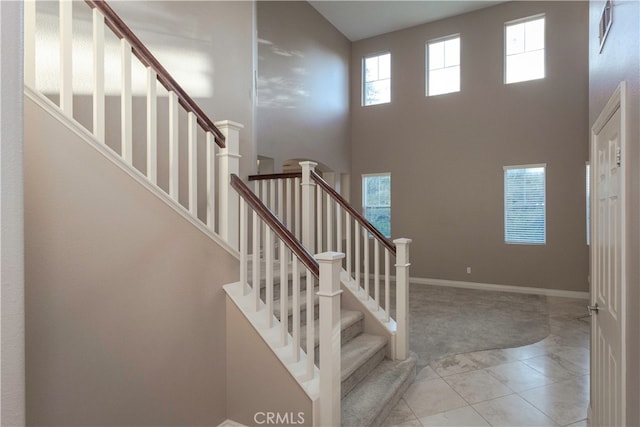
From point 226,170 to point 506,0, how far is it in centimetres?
656

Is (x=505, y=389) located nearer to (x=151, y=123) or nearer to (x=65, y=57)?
(x=151, y=123)

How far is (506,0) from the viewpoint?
21.0 feet

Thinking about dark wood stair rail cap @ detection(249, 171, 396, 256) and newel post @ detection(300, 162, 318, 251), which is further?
newel post @ detection(300, 162, 318, 251)

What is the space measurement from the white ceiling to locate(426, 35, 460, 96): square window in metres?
0.49

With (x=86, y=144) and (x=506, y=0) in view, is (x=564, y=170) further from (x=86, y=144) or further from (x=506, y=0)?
(x=86, y=144)

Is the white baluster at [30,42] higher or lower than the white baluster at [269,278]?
higher

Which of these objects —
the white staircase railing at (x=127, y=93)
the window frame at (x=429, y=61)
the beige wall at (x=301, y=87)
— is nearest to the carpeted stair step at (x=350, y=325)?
the white staircase railing at (x=127, y=93)

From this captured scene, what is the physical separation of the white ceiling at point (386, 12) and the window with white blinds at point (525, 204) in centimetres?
311

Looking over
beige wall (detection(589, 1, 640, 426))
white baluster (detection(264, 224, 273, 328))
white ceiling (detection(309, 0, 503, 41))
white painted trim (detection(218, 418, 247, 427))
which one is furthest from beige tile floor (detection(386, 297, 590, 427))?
white ceiling (detection(309, 0, 503, 41))

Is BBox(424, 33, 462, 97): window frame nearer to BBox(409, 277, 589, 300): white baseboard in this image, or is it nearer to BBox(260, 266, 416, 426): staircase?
BBox(409, 277, 589, 300): white baseboard

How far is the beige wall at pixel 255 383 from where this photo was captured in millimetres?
2131

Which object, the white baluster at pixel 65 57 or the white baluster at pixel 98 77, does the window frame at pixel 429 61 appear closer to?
the white baluster at pixel 98 77

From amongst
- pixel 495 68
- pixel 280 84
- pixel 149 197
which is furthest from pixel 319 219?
pixel 495 68

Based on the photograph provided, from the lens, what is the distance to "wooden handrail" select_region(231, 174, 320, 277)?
2.12 meters
